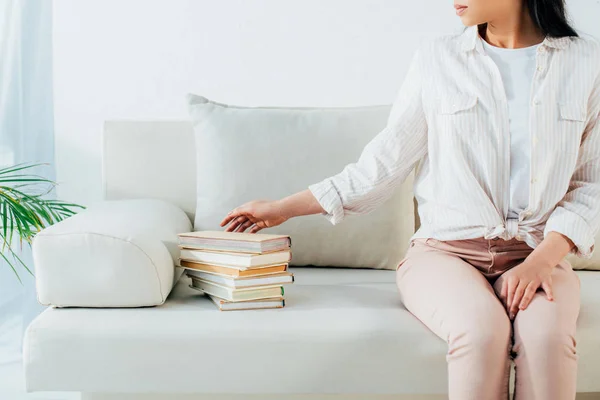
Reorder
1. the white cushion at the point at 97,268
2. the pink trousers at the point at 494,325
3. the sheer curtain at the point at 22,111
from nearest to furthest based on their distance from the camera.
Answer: the pink trousers at the point at 494,325 → the white cushion at the point at 97,268 → the sheer curtain at the point at 22,111

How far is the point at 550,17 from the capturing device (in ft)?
5.47

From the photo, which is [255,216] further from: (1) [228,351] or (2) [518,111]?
(2) [518,111]

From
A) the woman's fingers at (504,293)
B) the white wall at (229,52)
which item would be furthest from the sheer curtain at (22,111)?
the woman's fingers at (504,293)

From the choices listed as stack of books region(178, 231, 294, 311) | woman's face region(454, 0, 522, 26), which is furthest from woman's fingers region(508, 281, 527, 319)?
woman's face region(454, 0, 522, 26)

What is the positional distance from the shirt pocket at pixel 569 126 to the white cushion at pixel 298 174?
1.75ft

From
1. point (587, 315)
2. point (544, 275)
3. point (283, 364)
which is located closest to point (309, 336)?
point (283, 364)

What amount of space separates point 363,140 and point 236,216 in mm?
509

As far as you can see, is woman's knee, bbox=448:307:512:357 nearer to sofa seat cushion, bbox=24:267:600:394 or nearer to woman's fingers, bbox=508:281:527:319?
woman's fingers, bbox=508:281:527:319

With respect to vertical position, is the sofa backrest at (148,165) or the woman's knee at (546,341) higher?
the sofa backrest at (148,165)

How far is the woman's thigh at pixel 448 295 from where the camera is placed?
1.34 meters

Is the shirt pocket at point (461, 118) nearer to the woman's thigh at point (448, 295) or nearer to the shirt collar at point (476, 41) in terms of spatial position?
the shirt collar at point (476, 41)

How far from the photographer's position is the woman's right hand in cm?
168

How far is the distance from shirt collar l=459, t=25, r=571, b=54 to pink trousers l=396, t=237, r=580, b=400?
0.43 m

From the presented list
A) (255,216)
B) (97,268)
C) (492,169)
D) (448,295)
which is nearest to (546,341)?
(448,295)
